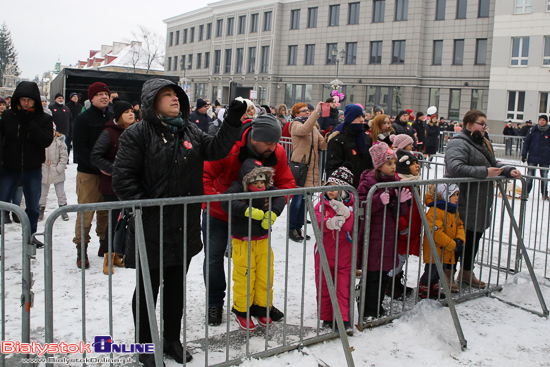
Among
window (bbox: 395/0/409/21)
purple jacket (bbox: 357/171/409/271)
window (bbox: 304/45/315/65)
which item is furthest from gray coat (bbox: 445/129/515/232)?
window (bbox: 304/45/315/65)

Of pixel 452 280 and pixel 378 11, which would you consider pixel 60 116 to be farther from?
pixel 378 11

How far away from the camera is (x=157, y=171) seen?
3393 mm

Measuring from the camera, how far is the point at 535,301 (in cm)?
525

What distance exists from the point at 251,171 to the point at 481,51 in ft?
116

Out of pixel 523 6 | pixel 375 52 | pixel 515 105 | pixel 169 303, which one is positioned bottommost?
pixel 169 303

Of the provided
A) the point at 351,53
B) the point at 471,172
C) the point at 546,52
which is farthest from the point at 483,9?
the point at 471,172

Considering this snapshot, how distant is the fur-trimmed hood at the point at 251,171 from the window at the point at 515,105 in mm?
33017

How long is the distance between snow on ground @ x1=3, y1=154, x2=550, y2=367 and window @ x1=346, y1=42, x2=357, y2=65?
37306 mm

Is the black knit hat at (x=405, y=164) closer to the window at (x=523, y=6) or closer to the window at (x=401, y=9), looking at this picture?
the window at (x=523, y=6)

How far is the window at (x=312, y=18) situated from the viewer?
4388 cm

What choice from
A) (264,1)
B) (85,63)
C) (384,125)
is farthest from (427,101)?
(85,63)

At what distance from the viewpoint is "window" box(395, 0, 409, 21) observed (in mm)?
37594

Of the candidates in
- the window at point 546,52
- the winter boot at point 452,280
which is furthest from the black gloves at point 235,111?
the window at point 546,52

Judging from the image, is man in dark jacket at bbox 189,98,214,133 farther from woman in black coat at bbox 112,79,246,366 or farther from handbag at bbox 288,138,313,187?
woman in black coat at bbox 112,79,246,366
